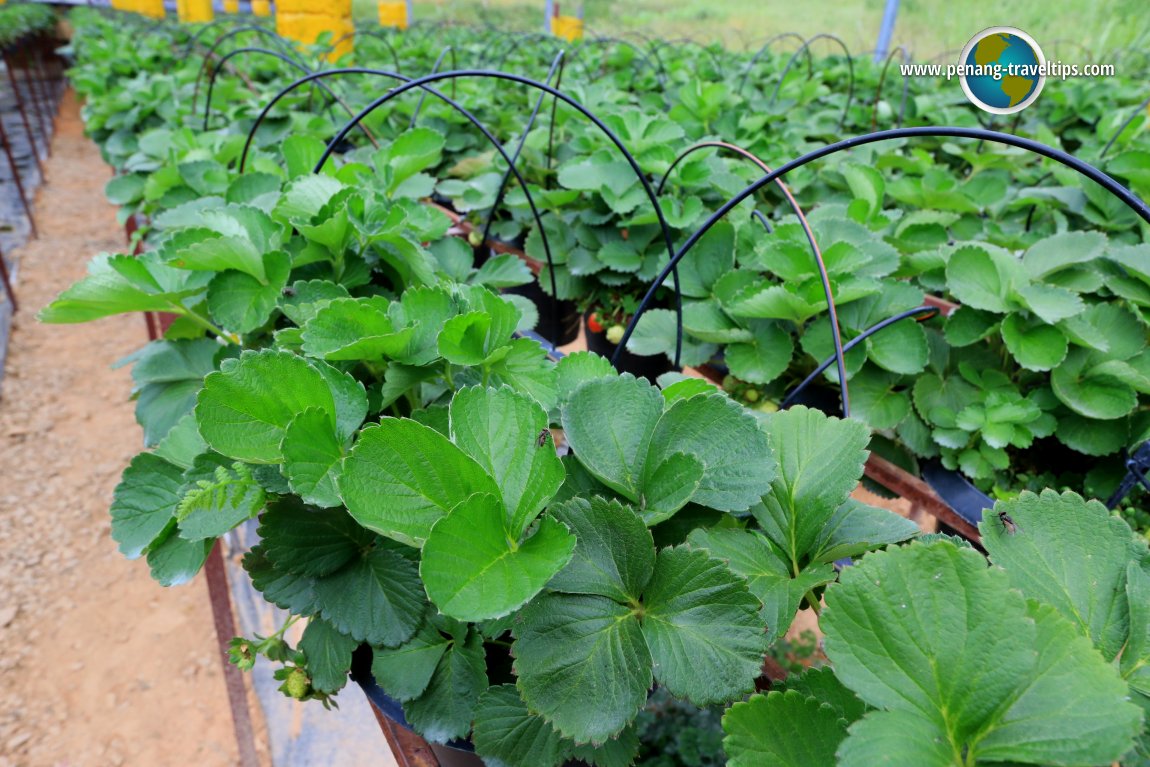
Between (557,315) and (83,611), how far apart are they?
143 cm

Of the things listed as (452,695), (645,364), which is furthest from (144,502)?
(645,364)

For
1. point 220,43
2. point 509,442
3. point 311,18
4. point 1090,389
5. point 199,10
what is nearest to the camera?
point 509,442

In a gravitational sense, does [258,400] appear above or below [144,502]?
above

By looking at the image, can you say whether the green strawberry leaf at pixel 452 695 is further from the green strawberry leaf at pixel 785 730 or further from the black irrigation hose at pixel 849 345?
the black irrigation hose at pixel 849 345

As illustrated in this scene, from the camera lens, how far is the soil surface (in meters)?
1.45

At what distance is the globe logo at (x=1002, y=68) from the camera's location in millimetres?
973

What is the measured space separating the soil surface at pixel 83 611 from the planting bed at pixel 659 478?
18.8 inches

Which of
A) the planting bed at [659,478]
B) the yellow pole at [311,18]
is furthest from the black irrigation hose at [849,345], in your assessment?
the yellow pole at [311,18]

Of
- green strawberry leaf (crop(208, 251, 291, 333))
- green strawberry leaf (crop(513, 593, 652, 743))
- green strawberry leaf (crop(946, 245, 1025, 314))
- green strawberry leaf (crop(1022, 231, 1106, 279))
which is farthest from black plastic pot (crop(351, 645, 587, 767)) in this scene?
green strawberry leaf (crop(1022, 231, 1106, 279))

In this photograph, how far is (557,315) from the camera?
1.38m

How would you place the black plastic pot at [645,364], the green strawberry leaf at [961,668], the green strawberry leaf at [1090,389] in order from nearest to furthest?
1. the green strawberry leaf at [961,668]
2. the green strawberry leaf at [1090,389]
3. the black plastic pot at [645,364]

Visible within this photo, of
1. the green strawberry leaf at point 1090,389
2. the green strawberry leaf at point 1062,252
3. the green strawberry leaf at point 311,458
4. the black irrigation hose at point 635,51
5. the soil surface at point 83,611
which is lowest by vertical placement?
the soil surface at point 83,611

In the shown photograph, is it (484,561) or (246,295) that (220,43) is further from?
(484,561)

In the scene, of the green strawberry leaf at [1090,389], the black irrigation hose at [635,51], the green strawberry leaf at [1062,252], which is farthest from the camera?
the black irrigation hose at [635,51]
